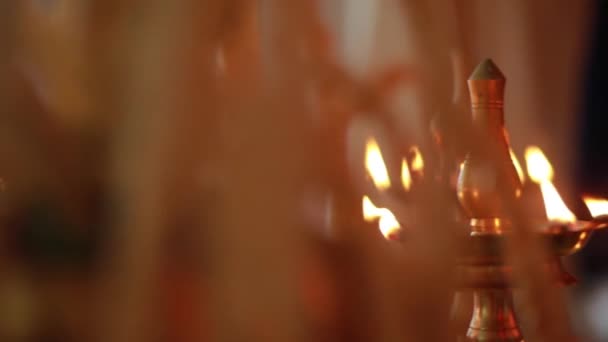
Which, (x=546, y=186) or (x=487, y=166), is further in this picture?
(x=546, y=186)

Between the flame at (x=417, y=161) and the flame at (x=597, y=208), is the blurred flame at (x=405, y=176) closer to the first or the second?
the flame at (x=417, y=161)

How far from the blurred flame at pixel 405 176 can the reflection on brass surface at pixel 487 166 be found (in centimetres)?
2

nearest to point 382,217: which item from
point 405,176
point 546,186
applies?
point 405,176

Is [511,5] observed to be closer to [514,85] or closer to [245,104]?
[245,104]

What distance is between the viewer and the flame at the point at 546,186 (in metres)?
0.29

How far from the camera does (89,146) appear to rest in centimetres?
15

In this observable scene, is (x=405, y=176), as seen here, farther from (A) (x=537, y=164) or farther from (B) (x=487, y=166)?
(A) (x=537, y=164)

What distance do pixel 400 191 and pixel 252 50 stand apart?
0.19ft

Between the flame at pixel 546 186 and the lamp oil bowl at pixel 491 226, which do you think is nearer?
the lamp oil bowl at pixel 491 226

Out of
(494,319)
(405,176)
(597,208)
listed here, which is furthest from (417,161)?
(597,208)

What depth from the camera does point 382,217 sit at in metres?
0.18

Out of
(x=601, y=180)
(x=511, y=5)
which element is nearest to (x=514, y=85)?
(x=511, y=5)

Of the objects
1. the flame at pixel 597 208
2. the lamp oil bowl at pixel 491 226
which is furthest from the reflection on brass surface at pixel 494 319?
the flame at pixel 597 208

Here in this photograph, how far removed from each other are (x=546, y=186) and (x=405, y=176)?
0.15 m
